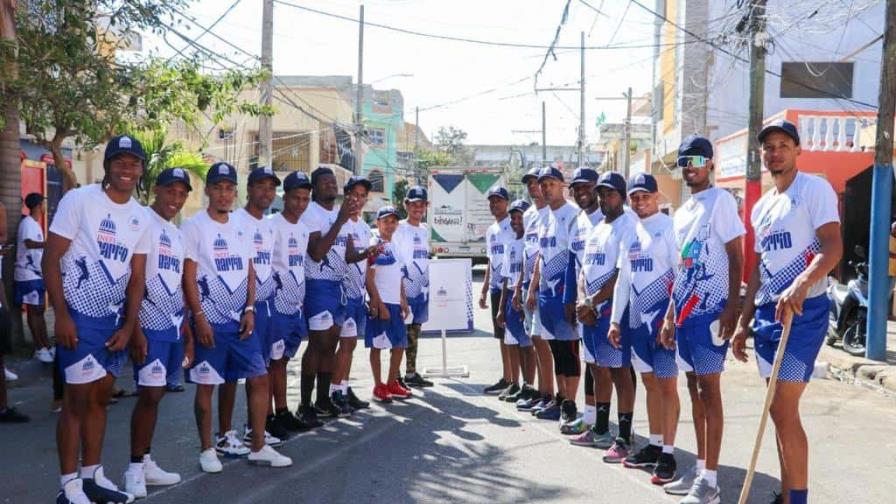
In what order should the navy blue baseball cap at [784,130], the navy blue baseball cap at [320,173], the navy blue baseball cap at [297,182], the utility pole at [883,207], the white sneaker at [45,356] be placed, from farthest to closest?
1. the utility pole at [883,207]
2. the white sneaker at [45,356]
3. the navy blue baseball cap at [320,173]
4. the navy blue baseball cap at [297,182]
5. the navy blue baseball cap at [784,130]

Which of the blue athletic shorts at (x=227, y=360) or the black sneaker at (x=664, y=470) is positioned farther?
the blue athletic shorts at (x=227, y=360)

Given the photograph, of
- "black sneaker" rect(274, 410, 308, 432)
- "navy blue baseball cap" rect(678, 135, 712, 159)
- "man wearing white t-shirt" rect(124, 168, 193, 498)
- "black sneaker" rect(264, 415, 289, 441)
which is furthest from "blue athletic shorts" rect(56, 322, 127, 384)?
"navy blue baseball cap" rect(678, 135, 712, 159)

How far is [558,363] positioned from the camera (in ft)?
24.7

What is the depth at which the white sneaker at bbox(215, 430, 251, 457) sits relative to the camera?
20.9 feet

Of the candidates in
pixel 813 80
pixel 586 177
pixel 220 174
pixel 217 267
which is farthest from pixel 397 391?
pixel 813 80

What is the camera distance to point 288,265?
697 centimetres

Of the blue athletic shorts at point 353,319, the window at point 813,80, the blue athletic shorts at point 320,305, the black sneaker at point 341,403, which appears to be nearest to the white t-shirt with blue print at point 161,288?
the blue athletic shorts at point 320,305

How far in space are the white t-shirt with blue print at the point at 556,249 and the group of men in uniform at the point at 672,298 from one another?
0.01 metres

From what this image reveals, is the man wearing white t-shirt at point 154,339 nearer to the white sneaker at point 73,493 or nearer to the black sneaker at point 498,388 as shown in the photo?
the white sneaker at point 73,493

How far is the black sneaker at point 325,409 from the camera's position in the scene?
7809mm

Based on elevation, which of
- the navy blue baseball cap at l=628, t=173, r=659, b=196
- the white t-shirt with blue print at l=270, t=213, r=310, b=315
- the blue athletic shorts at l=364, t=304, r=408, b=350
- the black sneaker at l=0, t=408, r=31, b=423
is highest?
the navy blue baseball cap at l=628, t=173, r=659, b=196

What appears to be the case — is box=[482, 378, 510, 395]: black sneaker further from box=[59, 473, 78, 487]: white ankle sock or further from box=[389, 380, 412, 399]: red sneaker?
box=[59, 473, 78, 487]: white ankle sock

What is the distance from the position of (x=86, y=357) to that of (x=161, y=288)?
0.71 m

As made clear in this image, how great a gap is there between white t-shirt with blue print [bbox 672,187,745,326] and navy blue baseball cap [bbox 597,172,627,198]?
113 centimetres
